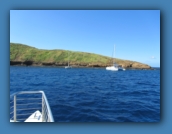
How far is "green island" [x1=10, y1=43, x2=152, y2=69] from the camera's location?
282cm

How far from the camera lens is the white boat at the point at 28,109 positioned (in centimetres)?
272

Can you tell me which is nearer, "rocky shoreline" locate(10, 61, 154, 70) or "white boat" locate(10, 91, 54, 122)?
"white boat" locate(10, 91, 54, 122)

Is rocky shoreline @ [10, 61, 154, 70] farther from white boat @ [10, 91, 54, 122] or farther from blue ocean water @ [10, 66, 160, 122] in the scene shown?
white boat @ [10, 91, 54, 122]

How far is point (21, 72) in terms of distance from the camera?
2.82 metres

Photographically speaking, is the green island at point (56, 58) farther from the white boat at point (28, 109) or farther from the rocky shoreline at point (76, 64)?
the white boat at point (28, 109)

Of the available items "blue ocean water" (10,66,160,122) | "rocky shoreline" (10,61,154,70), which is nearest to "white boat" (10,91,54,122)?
"blue ocean water" (10,66,160,122)

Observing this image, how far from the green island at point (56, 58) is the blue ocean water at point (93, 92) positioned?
3.7 inches

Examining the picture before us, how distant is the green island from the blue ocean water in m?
0.10

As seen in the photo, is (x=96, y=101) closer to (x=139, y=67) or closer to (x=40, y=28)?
(x=139, y=67)

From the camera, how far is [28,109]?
2.85 m

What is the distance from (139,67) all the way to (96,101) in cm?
83

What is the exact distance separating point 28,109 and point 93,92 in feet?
3.20
